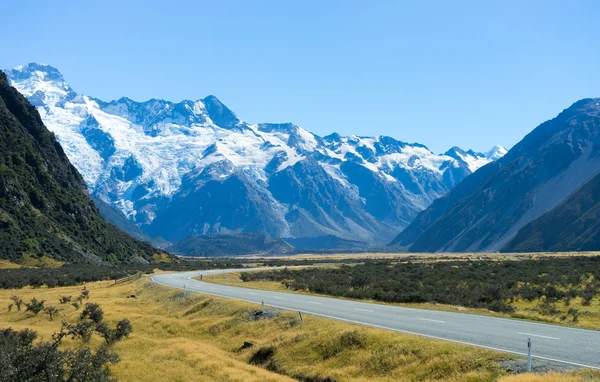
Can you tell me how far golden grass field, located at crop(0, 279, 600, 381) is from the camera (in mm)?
17547

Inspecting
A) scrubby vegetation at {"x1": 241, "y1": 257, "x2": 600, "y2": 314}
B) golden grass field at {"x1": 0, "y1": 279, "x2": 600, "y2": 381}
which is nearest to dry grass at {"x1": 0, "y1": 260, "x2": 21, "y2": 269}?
golden grass field at {"x1": 0, "y1": 279, "x2": 600, "y2": 381}

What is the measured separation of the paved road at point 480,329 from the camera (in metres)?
17.6

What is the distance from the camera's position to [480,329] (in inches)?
902

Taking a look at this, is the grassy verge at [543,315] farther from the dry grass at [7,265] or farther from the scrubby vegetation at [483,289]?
the dry grass at [7,265]

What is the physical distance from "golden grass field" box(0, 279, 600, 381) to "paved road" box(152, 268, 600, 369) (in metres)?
1.45

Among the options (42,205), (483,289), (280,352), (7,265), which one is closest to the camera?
(280,352)

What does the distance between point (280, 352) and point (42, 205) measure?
132m

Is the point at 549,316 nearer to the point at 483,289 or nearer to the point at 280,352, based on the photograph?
the point at 483,289

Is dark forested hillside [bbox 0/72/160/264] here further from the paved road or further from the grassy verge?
the grassy verge

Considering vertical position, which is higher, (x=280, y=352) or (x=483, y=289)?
(x=280, y=352)

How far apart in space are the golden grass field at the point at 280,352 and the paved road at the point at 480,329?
1452 mm

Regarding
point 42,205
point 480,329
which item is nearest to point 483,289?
point 480,329

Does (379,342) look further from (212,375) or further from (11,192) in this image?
(11,192)

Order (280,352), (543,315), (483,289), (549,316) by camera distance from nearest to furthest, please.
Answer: (280,352)
(549,316)
(543,315)
(483,289)
